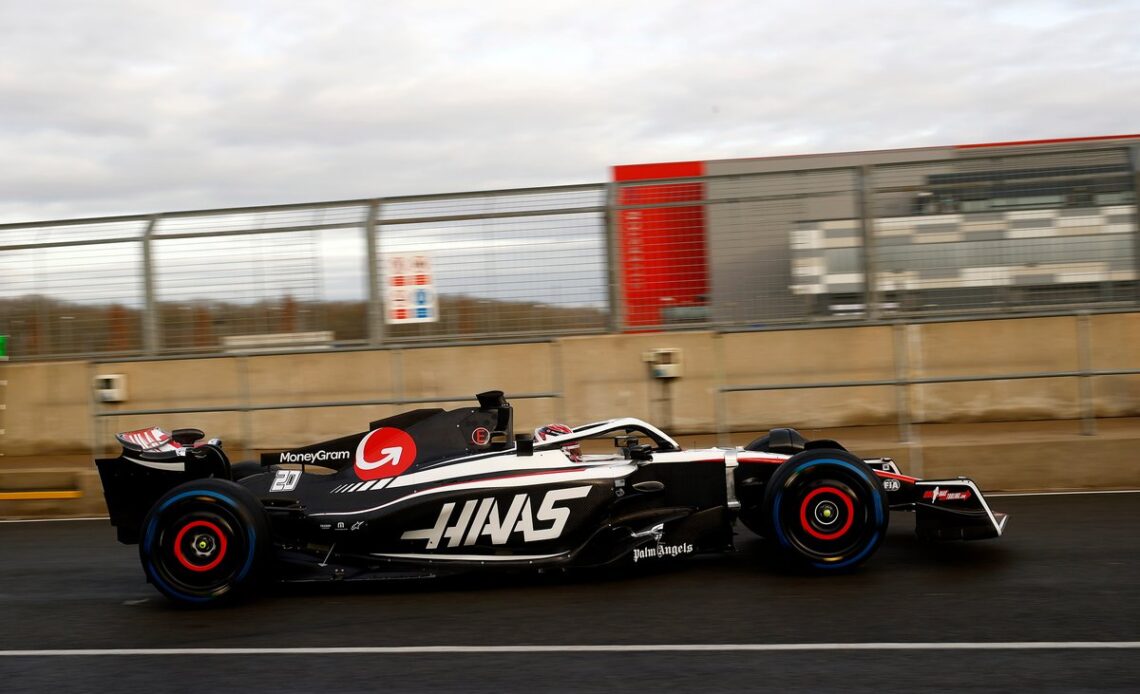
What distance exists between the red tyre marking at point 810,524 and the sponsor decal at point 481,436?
6.62ft

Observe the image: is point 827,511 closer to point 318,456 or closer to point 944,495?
point 944,495

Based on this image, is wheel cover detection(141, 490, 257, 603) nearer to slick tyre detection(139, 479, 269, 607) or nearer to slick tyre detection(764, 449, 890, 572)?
slick tyre detection(139, 479, 269, 607)

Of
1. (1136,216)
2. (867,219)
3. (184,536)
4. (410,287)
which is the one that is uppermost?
(867,219)

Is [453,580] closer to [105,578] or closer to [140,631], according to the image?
[140,631]

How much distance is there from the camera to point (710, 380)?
38.4ft

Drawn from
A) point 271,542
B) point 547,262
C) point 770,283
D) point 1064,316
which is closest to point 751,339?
point 770,283

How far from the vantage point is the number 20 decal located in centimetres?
666

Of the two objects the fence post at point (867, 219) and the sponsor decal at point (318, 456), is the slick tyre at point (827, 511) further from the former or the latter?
the fence post at point (867, 219)

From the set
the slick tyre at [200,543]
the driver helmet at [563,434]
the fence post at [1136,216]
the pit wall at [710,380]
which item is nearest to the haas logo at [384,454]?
the slick tyre at [200,543]

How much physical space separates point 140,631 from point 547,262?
22.0 ft

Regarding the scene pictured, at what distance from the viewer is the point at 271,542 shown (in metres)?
6.33

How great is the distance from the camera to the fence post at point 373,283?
1209 centimetres

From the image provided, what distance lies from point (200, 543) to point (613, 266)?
6.34 meters

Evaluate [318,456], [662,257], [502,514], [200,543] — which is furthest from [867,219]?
[200,543]
